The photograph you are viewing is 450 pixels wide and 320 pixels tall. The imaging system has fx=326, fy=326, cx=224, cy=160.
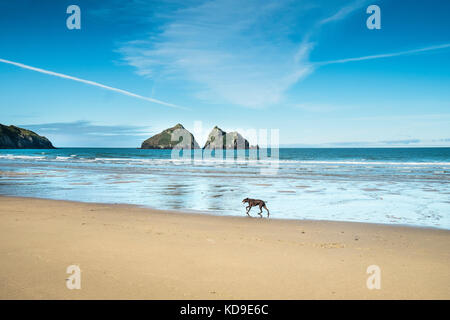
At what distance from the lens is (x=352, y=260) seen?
602cm

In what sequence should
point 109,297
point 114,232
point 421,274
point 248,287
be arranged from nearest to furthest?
point 109,297 → point 248,287 → point 421,274 → point 114,232

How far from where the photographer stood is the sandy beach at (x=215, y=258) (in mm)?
4539

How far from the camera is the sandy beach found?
4.54m

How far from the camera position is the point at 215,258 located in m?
5.98

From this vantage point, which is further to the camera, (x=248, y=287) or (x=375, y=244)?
(x=375, y=244)
